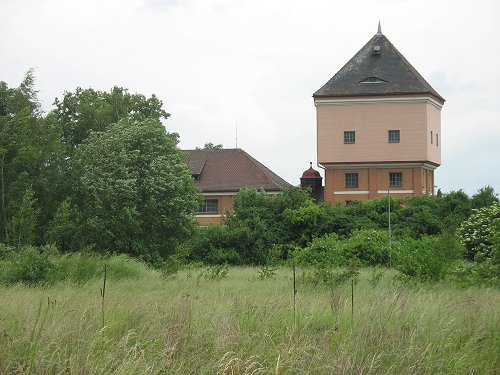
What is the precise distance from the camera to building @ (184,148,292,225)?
69.2 m

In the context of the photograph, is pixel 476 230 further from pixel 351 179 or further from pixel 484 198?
pixel 351 179

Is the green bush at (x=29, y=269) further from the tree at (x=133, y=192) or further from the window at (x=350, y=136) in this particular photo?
the window at (x=350, y=136)

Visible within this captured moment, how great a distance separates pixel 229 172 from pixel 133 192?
25.0 metres

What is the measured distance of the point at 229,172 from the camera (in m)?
71.2

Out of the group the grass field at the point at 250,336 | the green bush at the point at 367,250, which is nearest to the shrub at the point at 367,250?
the green bush at the point at 367,250

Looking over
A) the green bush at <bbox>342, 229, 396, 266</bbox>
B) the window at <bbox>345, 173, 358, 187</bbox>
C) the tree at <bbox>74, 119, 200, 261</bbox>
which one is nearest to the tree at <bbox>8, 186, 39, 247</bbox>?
the tree at <bbox>74, 119, 200, 261</bbox>

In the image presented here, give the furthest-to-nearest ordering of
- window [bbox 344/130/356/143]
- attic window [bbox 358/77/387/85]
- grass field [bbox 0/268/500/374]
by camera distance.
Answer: attic window [bbox 358/77/387/85], window [bbox 344/130/356/143], grass field [bbox 0/268/500/374]

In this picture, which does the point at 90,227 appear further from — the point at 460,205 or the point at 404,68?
the point at 404,68

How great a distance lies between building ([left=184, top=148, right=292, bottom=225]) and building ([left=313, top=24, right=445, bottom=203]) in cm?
580

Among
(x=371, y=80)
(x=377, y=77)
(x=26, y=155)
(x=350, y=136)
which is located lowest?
(x=26, y=155)

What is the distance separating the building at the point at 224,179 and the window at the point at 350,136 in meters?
6.84

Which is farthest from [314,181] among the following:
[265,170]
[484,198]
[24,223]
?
[24,223]

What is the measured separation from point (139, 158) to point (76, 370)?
39549mm

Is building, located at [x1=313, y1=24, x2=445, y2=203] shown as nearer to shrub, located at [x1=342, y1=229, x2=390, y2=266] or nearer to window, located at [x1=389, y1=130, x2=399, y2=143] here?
window, located at [x1=389, y1=130, x2=399, y2=143]
